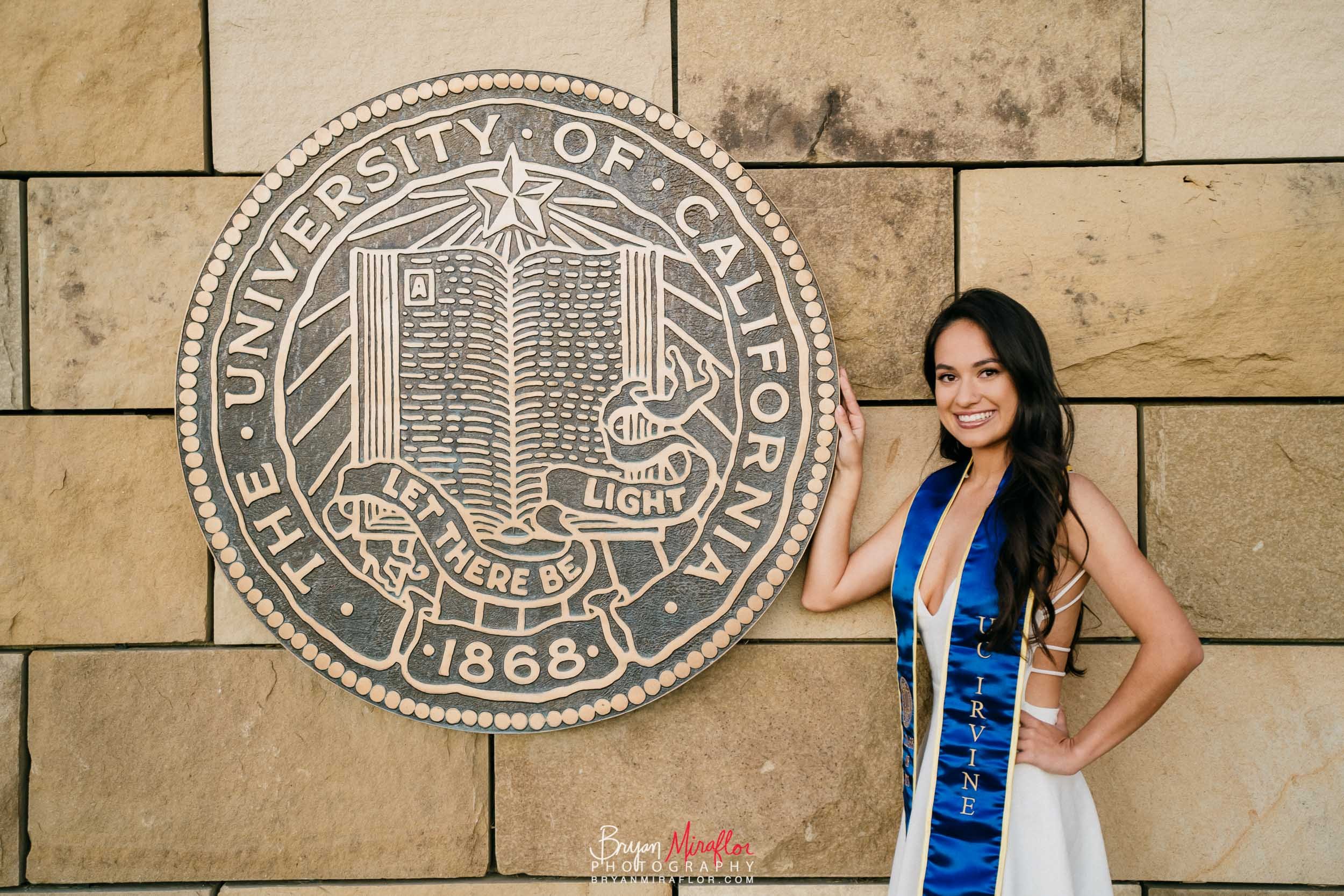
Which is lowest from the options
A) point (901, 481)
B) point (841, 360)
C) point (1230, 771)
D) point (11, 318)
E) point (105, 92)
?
point (1230, 771)

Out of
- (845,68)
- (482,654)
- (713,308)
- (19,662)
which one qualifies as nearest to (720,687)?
(482,654)

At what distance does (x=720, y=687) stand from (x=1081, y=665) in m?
0.96

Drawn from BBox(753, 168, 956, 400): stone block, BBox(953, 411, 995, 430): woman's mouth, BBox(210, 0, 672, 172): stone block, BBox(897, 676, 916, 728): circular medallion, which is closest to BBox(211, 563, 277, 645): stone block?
BBox(210, 0, 672, 172): stone block

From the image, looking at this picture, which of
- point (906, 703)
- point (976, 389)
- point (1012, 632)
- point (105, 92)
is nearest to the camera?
point (1012, 632)

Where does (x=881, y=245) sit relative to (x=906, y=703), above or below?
above

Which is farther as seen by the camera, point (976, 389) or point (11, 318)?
point (11, 318)

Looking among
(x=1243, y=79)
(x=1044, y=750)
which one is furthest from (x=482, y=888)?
(x=1243, y=79)

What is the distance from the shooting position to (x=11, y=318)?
210cm

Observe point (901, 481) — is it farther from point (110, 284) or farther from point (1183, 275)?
point (110, 284)

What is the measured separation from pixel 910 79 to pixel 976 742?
5.44 ft

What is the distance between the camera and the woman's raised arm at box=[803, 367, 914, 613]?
2002mm

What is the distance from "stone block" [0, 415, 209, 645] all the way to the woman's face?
1957 mm

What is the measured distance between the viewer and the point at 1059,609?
5.67 ft

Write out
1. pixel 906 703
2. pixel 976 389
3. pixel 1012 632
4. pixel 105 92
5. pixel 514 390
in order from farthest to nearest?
pixel 105 92 → pixel 514 390 → pixel 906 703 → pixel 976 389 → pixel 1012 632
